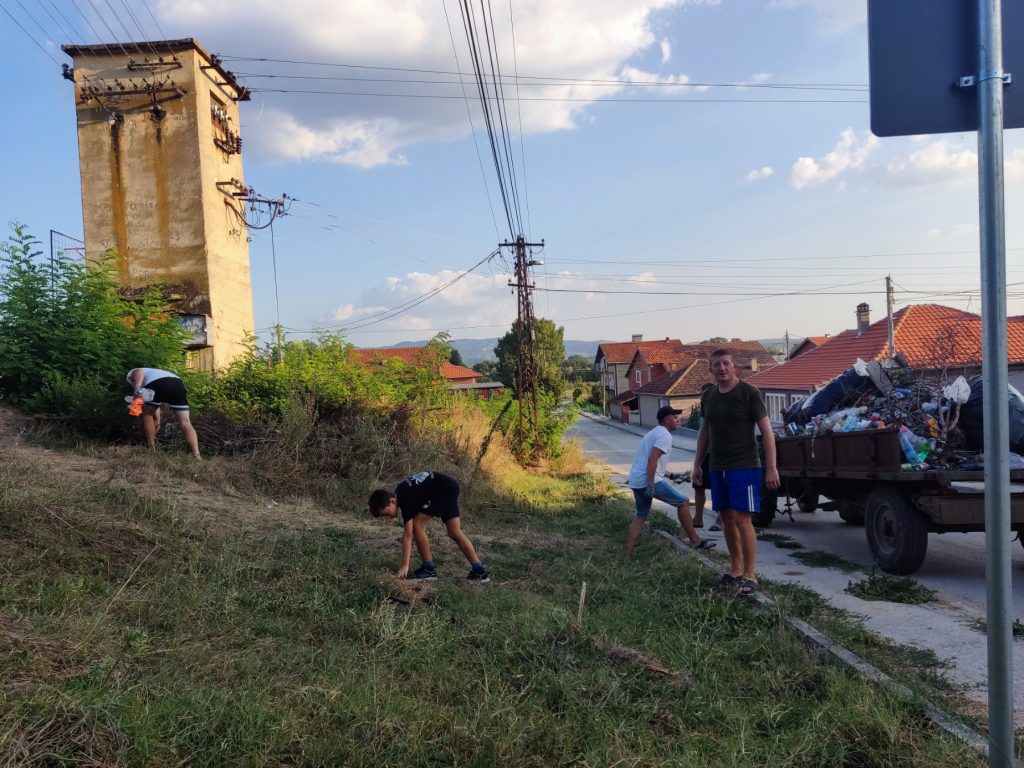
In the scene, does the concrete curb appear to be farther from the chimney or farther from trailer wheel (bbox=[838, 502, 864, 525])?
the chimney

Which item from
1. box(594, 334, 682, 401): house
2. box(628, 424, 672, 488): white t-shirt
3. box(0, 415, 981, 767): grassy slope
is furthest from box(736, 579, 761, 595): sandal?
box(594, 334, 682, 401): house

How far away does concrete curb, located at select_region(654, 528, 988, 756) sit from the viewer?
9.82 ft

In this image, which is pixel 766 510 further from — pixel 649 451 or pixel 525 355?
pixel 525 355

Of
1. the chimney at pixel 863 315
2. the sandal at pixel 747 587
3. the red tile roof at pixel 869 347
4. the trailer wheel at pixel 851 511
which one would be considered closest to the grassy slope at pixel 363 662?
the sandal at pixel 747 587

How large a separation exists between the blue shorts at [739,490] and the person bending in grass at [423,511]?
1.96 m

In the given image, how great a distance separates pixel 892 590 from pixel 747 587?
5.45 feet

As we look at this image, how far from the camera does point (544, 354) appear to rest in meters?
56.3

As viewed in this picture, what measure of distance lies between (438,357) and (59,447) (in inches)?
362

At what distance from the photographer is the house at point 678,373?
55188 mm

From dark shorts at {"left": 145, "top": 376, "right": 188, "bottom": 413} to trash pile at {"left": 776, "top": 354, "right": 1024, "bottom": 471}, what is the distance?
799 centimetres

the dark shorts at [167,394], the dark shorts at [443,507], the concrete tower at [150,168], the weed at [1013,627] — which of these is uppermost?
the concrete tower at [150,168]

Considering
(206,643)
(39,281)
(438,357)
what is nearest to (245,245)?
(438,357)

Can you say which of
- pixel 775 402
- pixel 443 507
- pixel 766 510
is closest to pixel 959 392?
pixel 766 510

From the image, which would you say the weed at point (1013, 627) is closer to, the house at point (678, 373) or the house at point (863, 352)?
the house at point (863, 352)
